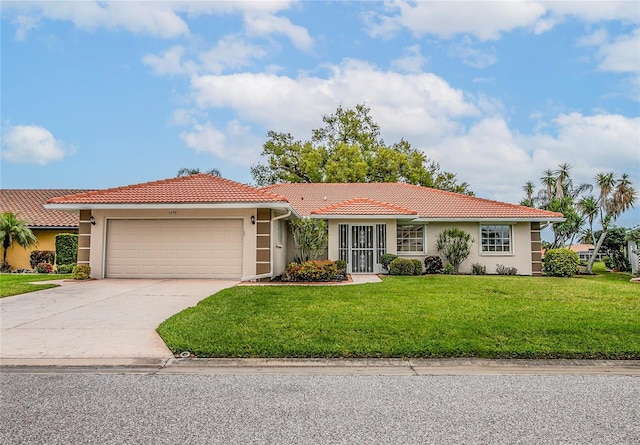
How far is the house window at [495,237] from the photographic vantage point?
62.6ft

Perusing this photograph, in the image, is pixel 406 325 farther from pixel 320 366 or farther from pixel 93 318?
pixel 93 318

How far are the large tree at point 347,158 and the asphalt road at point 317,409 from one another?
2791cm

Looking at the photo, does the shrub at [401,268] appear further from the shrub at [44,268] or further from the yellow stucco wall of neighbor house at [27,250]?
the yellow stucco wall of neighbor house at [27,250]

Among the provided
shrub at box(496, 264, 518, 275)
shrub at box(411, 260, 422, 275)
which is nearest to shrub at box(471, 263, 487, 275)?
shrub at box(496, 264, 518, 275)

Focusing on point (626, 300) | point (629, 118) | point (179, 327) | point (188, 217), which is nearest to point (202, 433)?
point (179, 327)

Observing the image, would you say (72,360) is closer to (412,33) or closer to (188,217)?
(188,217)

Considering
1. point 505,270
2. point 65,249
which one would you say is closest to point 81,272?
point 65,249

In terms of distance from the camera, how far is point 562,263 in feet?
60.6

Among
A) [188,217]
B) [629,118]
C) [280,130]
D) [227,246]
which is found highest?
[280,130]

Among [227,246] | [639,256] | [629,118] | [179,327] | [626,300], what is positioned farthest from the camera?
[639,256]

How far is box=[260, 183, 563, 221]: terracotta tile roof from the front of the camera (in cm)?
1875

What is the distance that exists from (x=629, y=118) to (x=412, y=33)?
10.8 meters

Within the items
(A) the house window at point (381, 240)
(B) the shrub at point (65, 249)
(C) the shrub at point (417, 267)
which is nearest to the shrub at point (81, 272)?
(B) the shrub at point (65, 249)

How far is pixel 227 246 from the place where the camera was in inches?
575
